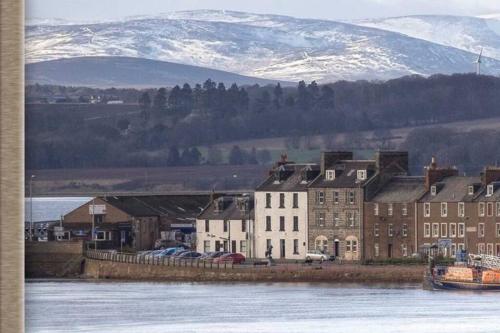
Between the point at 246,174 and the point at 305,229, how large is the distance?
184 feet

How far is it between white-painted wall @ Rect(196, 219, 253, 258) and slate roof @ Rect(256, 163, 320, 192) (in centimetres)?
110

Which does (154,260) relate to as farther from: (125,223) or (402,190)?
(125,223)

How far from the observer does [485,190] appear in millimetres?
45500

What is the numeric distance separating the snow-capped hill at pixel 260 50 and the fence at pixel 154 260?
110m

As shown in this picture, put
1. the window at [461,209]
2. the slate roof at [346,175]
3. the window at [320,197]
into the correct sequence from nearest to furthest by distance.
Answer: the window at [461,209] < the slate roof at [346,175] < the window at [320,197]

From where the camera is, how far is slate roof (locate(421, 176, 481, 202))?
A: 150 ft

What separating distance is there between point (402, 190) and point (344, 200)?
5.83ft

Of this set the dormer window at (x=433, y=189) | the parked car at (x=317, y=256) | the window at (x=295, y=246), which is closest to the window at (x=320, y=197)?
the window at (x=295, y=246)

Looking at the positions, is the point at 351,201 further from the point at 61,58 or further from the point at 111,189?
the point at 61,58

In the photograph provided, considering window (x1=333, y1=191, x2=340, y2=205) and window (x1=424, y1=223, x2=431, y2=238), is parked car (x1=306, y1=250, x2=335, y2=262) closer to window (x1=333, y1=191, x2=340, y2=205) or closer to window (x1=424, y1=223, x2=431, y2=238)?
window (x1=333, y1=191, x2=340, y2=205)

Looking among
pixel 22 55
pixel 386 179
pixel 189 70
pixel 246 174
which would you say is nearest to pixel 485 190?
pixel 386 179

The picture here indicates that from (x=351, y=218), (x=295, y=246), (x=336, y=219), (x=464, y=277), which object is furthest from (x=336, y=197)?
(x=464, y=277)

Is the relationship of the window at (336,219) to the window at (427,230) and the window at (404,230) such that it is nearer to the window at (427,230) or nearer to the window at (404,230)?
the window at (404,230)

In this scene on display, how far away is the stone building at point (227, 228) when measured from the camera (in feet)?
165
